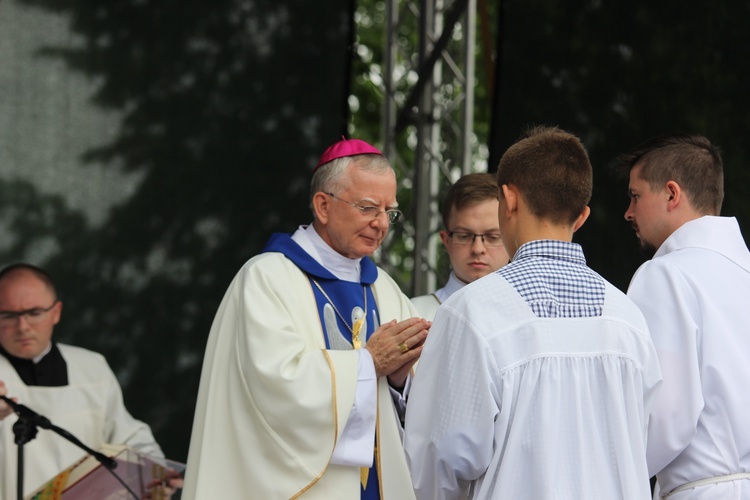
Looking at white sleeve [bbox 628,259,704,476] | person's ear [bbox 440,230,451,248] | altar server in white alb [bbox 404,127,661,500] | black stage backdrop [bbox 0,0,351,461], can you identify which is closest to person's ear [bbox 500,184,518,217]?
altar server in white alb [bbox 404,127,661,500]

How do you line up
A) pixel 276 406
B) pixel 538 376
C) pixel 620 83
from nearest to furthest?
pixel 538 376 < pixel 276 406 < pixel 620 83

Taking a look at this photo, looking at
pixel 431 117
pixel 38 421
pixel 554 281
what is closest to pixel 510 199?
pixel 554 281

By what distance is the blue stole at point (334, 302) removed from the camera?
3.43 metres

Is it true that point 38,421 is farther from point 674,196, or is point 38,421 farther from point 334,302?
point 674,196

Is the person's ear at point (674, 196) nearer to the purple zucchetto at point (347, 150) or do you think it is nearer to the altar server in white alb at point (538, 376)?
the altar server in white alb at point (538, 376)

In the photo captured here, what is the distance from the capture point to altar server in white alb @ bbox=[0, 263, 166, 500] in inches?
175

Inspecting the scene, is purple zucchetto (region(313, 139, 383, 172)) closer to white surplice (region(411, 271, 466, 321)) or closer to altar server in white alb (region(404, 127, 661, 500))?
white surplice (region(411, 271, 466, 321))

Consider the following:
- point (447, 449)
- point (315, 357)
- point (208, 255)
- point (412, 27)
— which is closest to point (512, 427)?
point (447, 449)

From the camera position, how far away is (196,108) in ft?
16.9

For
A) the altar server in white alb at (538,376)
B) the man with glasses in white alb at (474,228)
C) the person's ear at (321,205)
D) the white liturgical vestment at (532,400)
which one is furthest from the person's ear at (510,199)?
the man with glasses in white alb at (474,228)

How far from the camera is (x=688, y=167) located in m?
2.98

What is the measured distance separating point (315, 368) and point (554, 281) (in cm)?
105

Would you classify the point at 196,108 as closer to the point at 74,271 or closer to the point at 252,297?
the point at 74,271

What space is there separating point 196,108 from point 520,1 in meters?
1.96
